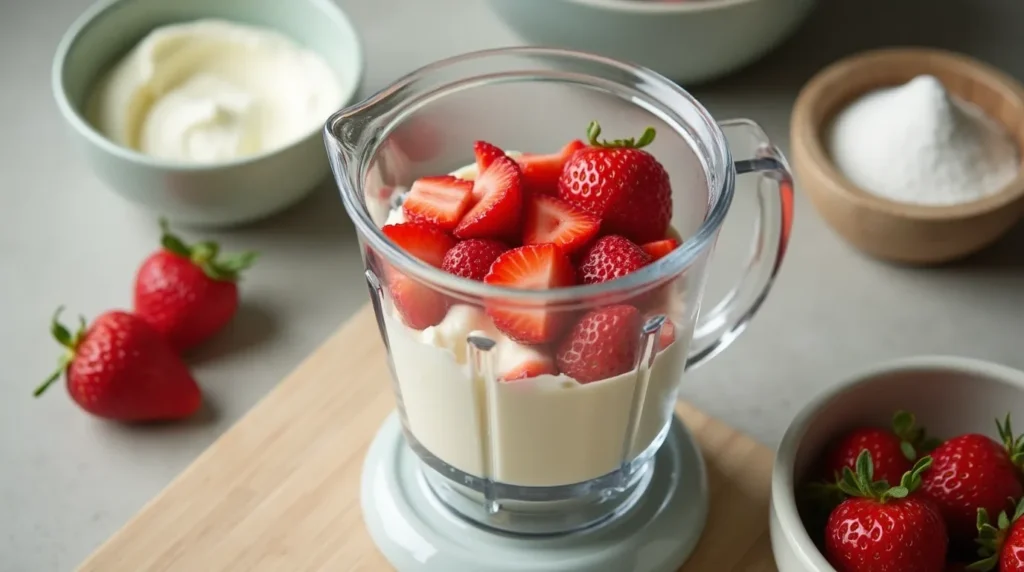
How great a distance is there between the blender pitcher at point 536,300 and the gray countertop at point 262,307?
0.61ft

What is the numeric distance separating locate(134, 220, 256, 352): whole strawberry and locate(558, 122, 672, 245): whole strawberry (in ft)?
1.22

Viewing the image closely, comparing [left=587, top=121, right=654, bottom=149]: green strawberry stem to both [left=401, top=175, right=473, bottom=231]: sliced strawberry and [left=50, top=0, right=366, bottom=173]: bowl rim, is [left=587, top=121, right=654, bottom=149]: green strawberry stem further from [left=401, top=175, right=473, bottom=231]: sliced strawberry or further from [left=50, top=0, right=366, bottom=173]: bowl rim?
[left=50, top=0, right=366, bottom=173]: bowl rim

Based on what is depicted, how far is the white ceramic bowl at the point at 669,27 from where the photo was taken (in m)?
1.05

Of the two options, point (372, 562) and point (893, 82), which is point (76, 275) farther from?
point (893, 82)

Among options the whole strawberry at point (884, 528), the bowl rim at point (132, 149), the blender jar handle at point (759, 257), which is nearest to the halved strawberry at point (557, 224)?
the blender jar handle at point (759, 257)

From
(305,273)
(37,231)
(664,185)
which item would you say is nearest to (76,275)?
(37,231)

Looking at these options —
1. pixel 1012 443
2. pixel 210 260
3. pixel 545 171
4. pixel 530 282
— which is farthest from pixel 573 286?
pixel 210 260

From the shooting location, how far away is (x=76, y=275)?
1.04 m

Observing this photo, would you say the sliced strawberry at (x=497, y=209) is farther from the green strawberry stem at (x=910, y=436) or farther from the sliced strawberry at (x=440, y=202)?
the green strawberry stem at (x=910, y=436)

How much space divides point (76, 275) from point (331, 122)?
46 cm

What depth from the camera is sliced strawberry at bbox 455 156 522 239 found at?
670 millimetres

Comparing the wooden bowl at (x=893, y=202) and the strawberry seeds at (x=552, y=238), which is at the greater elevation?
the strawberry seeds at (x=552, y=238)

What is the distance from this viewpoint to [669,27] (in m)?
1.05

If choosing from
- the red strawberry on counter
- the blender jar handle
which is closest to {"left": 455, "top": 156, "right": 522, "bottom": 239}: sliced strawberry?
the red strawberry on counter
